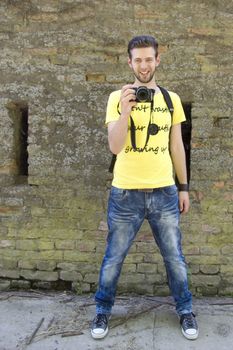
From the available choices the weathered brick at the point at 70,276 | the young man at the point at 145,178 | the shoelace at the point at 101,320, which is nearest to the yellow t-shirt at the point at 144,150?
the young man at the point at 145,178

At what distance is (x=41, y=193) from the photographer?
380 centimetres

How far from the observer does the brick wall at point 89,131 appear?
3.65 m

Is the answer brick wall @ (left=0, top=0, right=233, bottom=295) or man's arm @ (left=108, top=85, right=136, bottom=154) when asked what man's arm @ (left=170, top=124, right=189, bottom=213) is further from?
brick wall @ (left=0, top=0, right=233, bottom=295)

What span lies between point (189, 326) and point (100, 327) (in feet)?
2.11

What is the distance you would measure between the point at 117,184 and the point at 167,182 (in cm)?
35

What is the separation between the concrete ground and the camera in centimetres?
284

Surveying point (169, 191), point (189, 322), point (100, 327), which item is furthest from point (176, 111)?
point (100, 327)

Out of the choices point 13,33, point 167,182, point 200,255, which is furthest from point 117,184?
point 13,33

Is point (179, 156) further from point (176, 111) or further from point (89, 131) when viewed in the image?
point (89, 131)

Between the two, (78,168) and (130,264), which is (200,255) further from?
(78,168)

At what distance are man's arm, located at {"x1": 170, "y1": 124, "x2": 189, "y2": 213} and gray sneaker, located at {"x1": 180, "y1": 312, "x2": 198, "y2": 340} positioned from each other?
0.77 meters

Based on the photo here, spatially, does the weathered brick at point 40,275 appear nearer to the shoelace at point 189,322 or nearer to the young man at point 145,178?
the young man at point 145,178

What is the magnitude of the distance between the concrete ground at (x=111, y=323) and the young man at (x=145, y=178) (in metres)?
0.12

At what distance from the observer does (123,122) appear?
2.53 m
